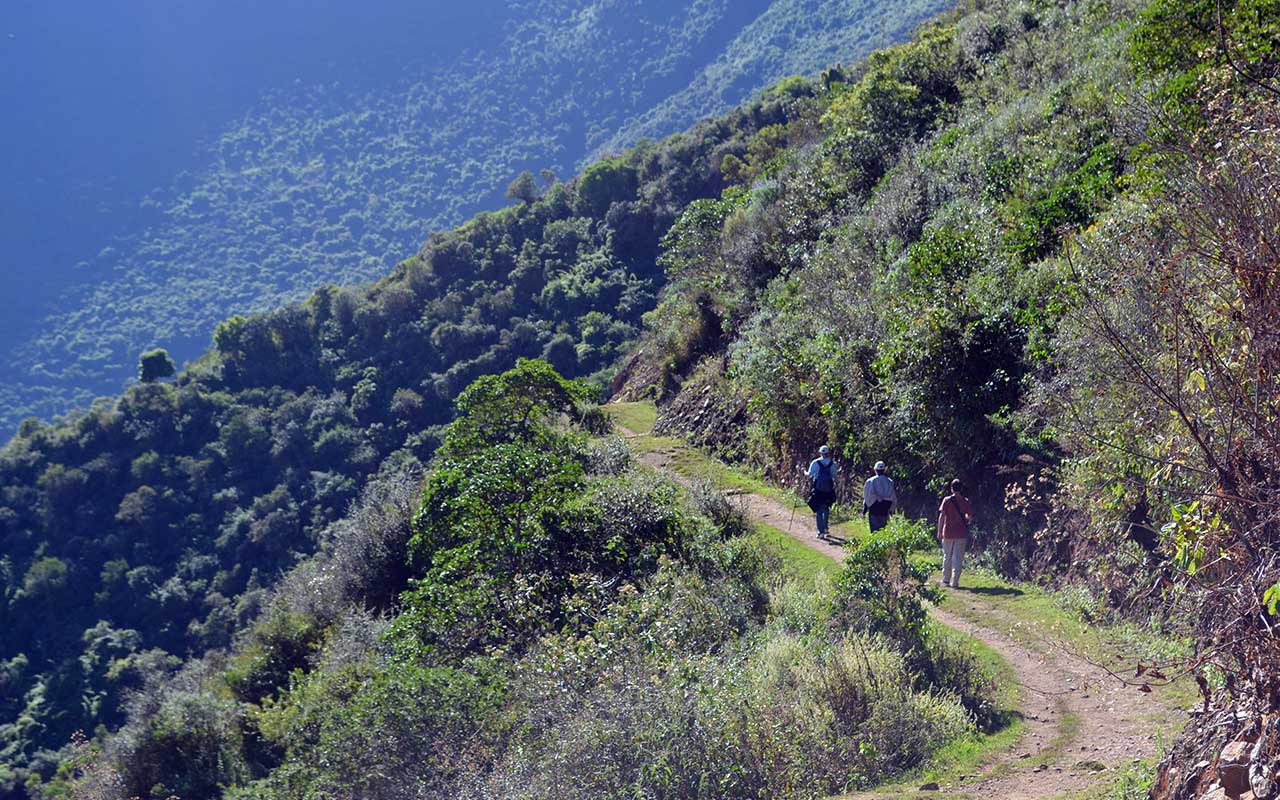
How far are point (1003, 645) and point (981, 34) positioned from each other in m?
19.3

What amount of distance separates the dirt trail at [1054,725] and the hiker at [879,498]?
97.4 inches

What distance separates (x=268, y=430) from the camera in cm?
4150

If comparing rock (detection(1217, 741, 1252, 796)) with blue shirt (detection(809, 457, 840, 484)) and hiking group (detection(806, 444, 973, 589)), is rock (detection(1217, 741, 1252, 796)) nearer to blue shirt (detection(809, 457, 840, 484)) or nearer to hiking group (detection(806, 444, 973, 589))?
hiking group (detection(806, 444, 973, 589))

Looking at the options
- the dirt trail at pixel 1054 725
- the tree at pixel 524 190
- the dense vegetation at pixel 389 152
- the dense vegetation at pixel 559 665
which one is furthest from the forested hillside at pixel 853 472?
the dense vegetation at pixel 389 152

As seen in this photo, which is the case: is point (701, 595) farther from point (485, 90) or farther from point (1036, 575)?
point (485, 90)

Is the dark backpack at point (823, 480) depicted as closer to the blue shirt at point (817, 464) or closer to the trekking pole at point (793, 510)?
the blue shirt at point (817, 464)

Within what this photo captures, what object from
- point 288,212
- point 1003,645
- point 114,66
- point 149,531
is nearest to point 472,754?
point 1003,645

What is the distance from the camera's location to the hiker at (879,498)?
41.9ft

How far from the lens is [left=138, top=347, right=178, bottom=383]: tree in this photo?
153 ft

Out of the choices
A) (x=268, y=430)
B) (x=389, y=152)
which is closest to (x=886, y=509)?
(x=268, y=430)

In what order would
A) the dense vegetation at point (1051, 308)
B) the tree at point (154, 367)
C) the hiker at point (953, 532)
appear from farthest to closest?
the tree at point (154, 367)
the hiker at point (953, 532)
the dense vegetation at point (1051, 308)

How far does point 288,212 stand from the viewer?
316ft

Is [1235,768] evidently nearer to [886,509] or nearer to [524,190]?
[886,509]

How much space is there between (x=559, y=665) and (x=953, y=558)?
506cm
